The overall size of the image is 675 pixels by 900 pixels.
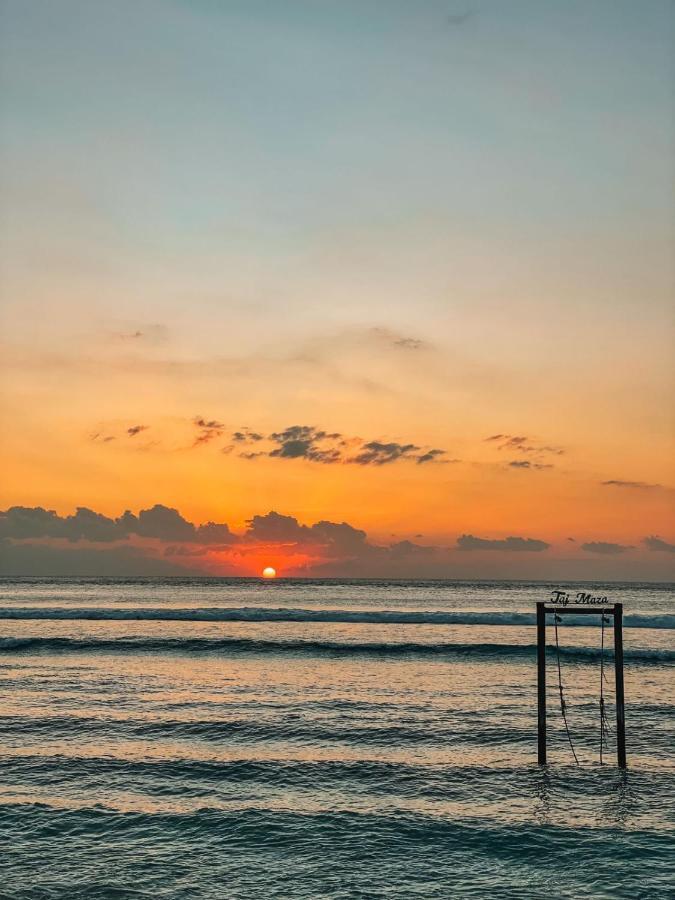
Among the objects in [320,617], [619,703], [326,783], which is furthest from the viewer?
[320,617]

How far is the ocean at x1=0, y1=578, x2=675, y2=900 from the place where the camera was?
540 inches

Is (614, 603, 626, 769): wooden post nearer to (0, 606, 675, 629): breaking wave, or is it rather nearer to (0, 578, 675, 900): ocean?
(0, 578, 675, 900): ocean

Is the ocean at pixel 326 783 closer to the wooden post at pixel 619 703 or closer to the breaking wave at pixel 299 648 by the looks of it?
the wooden post at pixel 619 703

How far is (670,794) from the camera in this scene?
1822 centimetres

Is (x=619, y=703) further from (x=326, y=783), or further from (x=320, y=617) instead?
(x=320, y=617)

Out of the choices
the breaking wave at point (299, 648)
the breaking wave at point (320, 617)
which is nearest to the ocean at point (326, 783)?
the breaking wave at point (299, 648)

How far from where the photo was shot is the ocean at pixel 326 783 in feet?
45.0

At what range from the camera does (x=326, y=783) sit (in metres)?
18.9


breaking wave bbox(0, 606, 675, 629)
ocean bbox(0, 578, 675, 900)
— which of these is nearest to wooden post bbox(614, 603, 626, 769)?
ocean bbox(0, 578, 675, 900)

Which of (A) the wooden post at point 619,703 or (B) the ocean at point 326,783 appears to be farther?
(A) the wooden post at point 619,703

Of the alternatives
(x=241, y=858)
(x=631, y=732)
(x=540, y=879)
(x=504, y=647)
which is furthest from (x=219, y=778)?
(x=504, y=647)

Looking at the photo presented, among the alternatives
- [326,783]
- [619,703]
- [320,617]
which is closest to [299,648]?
[320,617]

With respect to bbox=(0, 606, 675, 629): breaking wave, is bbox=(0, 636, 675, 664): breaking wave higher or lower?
higher

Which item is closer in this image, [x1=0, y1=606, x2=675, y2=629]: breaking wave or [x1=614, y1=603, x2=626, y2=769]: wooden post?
[x1=614, y1=603, x2=626, y2=769]: wooden post
